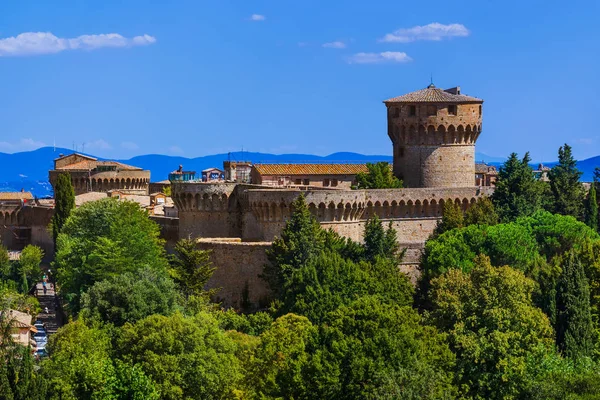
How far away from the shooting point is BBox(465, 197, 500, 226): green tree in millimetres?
71625

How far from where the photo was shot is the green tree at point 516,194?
7444 cm

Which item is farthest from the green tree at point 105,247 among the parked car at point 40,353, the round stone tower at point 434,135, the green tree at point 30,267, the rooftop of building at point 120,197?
the round stone tower at point 434,135

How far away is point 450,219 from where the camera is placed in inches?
2808

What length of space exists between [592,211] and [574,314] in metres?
23.3

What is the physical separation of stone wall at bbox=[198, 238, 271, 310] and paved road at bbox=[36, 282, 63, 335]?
27.6 feet

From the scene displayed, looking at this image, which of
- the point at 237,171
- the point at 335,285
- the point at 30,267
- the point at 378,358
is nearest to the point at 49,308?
the point at 30,267

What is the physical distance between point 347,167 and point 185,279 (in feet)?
73.3

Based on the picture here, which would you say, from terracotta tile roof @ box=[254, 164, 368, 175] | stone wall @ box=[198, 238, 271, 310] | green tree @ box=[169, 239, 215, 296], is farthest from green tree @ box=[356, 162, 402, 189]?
green tree @ box=[169, 239, 215, 296]

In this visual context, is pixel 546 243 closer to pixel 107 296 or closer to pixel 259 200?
pixel 259 200

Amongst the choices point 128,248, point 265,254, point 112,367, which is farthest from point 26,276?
point 112,367

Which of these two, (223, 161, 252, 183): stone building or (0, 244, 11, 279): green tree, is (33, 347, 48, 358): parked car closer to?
(0, 244, 11, 279): green tree

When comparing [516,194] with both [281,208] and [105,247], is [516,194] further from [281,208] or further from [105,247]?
[105,247]

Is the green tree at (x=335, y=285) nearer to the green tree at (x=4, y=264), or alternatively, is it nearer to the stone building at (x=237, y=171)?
the green tree at (x=4, y=264)

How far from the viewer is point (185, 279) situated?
64000 mm
